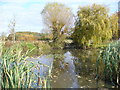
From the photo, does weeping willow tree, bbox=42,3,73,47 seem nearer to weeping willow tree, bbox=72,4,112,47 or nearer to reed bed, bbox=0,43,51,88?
weeping willow tree, bbox=72,4,112,47

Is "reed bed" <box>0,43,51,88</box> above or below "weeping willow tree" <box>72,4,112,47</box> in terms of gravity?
below

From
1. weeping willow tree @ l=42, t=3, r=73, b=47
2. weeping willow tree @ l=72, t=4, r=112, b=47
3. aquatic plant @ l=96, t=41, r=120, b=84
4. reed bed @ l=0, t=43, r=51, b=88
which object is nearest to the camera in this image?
reed bed @ l=0, t=43, r=51, b=88

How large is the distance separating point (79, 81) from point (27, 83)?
2.15 metres

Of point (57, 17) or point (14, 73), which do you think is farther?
point (57, 17)

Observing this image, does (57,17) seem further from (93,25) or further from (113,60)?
(113,60)

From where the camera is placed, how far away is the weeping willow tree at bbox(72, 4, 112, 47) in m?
15.4

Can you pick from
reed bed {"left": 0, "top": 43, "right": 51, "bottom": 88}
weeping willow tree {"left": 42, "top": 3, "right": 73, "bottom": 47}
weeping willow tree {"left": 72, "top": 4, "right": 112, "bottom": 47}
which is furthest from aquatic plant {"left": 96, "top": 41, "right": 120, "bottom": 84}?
weeping willow tree {"left": 42, "top": 3, "right": 73, "bottom": 47}

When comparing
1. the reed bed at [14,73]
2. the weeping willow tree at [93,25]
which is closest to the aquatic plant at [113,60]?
the reed bed at [14,73]

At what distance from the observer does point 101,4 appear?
15812 mm

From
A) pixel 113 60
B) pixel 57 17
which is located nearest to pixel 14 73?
pixel 113 60

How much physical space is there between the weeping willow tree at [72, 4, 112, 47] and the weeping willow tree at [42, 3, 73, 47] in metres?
3.33

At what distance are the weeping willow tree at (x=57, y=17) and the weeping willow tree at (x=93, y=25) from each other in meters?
3.33

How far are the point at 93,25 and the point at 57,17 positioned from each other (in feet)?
18.8

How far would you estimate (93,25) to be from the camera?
15.2 metres
